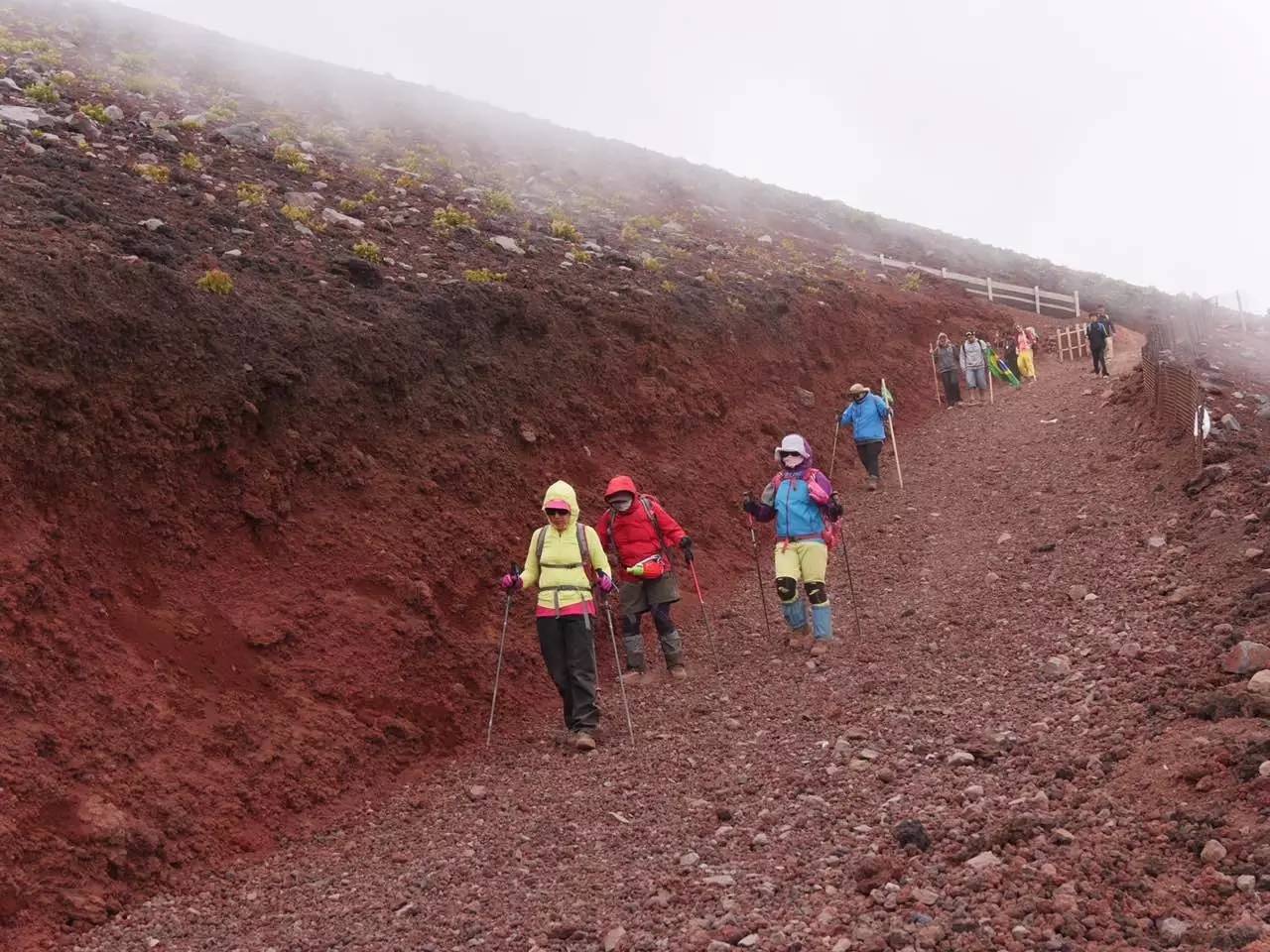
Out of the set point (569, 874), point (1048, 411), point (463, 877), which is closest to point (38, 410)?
point (463, 877)

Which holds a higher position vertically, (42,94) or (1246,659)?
(42,94)

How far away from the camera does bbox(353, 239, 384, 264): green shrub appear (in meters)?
12.7

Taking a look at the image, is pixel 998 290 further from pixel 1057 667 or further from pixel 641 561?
pixel 1057 667

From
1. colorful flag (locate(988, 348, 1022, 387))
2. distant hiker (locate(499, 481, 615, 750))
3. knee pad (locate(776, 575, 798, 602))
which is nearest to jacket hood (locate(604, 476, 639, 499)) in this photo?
distant hiker (locate(499, 481, 615, 750))

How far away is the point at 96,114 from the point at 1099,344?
1907 centimetres

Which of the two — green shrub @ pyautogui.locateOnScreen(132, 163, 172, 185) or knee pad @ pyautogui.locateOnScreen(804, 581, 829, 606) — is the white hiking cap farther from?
green shrub @ pyautogui.locateOnScreen(132, 163, 172, 185)

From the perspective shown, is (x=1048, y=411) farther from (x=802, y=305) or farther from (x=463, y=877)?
(x=463, y=877)

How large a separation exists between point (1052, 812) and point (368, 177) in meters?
16.0

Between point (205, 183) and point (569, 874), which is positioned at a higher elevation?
point (205, 183)

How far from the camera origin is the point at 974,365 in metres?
21.7

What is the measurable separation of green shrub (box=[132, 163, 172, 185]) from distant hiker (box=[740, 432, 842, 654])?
27.7 feet

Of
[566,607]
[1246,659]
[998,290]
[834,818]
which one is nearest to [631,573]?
[566,607]

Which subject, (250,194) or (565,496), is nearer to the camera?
(565,496)

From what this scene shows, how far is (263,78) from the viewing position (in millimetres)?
30562
